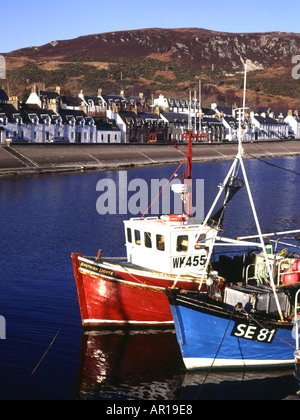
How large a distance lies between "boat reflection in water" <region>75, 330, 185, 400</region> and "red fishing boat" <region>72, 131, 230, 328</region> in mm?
773

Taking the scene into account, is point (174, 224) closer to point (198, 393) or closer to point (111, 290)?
point (111, 290)

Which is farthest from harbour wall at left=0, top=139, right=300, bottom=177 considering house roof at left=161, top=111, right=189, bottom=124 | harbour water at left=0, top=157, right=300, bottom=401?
harbour water at left=0, top=157, right=300, bottom=401

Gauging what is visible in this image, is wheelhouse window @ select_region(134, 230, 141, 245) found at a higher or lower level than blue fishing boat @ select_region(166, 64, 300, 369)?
higher

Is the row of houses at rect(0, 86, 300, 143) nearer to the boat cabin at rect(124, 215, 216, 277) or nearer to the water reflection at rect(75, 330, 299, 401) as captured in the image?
the boat cabin at rect(124, 215, 216, 277)

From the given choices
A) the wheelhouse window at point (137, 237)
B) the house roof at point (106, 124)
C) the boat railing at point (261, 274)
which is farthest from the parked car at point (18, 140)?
the boat railing at point (261, 274)

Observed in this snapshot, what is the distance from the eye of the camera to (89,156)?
343ft

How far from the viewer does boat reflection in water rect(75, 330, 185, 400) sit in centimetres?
1908

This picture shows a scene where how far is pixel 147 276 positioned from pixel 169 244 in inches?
68.7

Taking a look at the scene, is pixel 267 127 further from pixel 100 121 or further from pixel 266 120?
pixel 100 121

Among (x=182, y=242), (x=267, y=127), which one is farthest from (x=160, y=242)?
(x=267, y=127)
